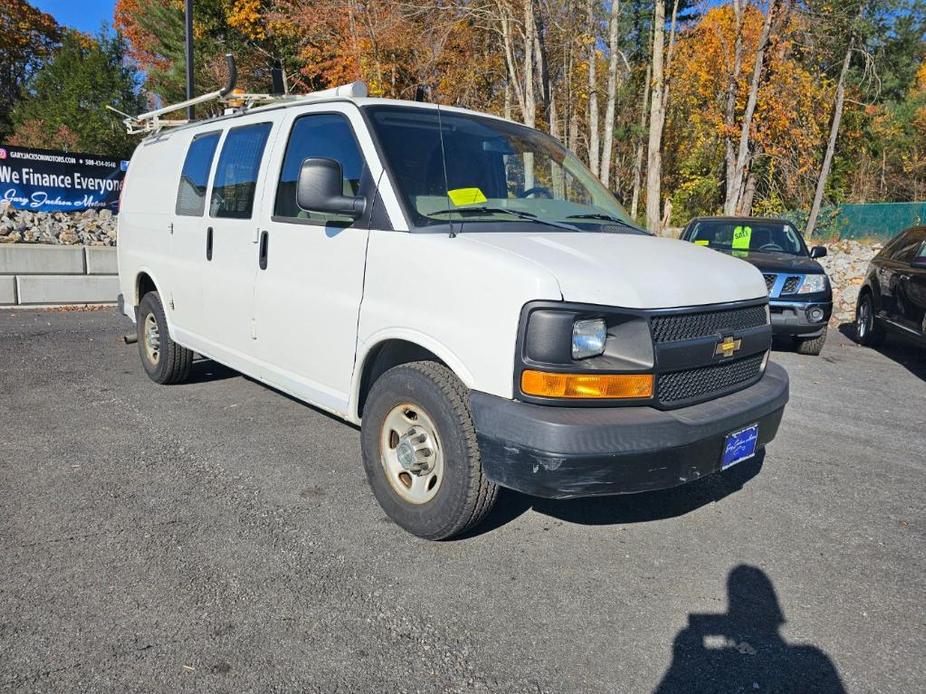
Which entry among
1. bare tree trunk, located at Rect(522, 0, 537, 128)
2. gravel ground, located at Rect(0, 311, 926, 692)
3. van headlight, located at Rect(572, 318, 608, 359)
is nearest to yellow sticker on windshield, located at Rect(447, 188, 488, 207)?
van headlight, located at Rect(572, 318, 608, 359)

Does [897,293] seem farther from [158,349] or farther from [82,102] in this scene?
[82,102]

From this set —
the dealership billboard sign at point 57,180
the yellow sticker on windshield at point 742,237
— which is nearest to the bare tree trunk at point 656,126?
the yellow sticker on windshield at point 742,237

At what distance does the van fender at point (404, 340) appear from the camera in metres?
3.03

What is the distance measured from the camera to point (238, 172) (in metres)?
4.67

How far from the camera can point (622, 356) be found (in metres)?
2.90

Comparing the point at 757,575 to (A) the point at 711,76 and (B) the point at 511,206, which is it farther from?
(A) the point at 711,76

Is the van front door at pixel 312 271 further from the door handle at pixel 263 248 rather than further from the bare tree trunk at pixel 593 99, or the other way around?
the bare tree trunk at pixel 593 99

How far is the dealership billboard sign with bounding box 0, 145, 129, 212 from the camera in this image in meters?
Answer: 11.2

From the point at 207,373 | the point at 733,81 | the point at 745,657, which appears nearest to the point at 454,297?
the point at 745,657

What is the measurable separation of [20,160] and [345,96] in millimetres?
→ 9842

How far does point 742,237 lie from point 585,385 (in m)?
8.30

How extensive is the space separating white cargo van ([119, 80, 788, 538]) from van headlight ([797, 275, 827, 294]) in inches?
195

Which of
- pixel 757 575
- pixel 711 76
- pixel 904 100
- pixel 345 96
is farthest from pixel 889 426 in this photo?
pixel 904 100

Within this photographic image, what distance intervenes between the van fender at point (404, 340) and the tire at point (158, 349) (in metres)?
2.69
